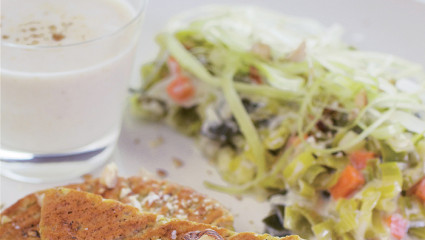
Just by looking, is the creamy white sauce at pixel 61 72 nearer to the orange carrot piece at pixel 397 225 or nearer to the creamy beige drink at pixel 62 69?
the creamy beige drink at pixel 62 69

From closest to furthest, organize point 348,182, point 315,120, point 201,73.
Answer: point 348,182, point 315,120, point 201,73

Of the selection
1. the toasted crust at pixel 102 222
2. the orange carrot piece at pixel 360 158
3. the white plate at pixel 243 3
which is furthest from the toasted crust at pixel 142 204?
the orange carrot piece at pixel 360 158

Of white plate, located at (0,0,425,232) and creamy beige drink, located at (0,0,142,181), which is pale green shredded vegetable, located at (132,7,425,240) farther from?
creamy beige drink, located at (0,0,142,181)

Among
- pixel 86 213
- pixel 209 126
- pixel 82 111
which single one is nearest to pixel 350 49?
pixel 209 126

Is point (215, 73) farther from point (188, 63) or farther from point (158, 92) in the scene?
point (158, 92)

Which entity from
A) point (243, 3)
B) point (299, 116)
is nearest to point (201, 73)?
point (299, 116)

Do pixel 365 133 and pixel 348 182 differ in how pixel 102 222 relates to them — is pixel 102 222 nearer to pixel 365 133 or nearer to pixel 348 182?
pixel 348 182

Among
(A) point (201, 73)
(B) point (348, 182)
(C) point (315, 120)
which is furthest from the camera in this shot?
(A) point (201, 73)
